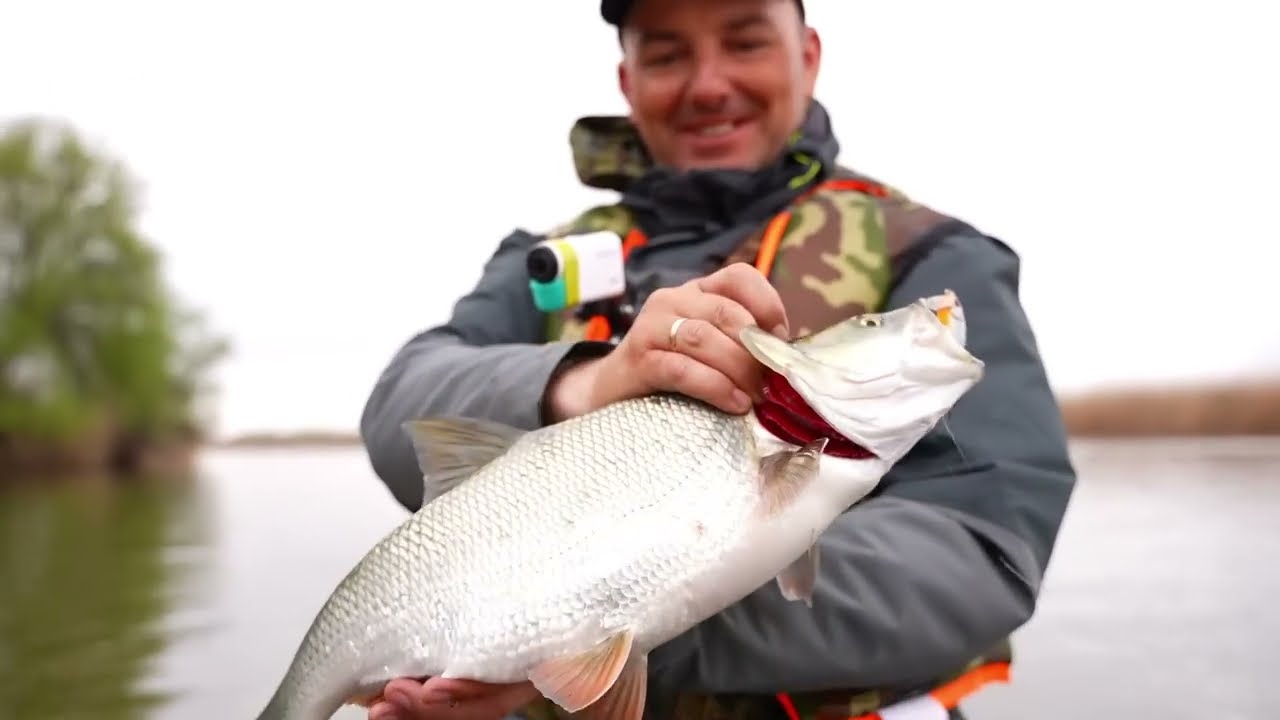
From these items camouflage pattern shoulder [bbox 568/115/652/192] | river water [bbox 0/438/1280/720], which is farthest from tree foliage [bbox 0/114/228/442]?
camouflage pattern shoulder [bbox 568/115/652/192]

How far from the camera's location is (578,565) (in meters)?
1.56

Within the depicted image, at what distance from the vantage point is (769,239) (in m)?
2.40

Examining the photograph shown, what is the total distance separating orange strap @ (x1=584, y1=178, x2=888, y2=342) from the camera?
238 centimetres

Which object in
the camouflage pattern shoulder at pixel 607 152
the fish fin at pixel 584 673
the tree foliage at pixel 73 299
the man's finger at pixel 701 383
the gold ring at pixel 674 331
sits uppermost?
the camouflage pattern shoulder at pixel 607 152

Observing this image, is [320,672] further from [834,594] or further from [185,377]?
[185,377]

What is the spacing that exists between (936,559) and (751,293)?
64 centimetres

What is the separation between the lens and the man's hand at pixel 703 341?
160 centimetres

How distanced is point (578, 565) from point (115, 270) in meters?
28.8

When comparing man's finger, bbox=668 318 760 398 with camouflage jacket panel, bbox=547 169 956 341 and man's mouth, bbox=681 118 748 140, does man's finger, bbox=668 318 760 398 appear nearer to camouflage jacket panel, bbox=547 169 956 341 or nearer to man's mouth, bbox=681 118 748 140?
camouflage jacket panel, bbox=547 169 956 341

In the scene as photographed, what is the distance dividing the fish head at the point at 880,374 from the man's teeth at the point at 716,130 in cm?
125

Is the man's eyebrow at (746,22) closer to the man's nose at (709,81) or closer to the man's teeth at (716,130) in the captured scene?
the man's nose at (709,81)

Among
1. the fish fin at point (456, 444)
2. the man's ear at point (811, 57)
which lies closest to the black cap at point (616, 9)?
the man's ear at point (811, 57)

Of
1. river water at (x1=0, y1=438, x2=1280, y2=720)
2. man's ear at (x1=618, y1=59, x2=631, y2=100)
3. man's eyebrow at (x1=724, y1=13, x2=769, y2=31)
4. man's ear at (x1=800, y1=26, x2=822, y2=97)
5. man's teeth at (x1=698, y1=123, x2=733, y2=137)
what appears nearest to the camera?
man's eyebrow at (x1=724, y1=13, x2=769, y2=31)

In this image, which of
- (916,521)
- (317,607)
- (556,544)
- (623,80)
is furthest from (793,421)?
(317,607)
